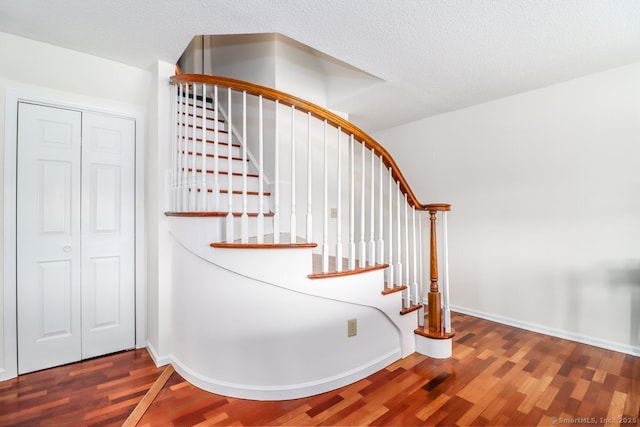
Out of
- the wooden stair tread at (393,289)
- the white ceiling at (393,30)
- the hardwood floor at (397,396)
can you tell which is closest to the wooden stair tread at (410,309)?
the wooden stair tread at (393,289)

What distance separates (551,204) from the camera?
2.75 m

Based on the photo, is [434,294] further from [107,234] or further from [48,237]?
[48,237]

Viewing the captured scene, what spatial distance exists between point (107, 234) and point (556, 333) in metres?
3.93

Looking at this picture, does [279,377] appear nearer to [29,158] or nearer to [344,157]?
[29,158]

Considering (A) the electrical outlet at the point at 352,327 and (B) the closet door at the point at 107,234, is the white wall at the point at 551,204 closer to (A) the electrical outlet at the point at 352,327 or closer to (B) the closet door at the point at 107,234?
(A) the electrical outlet at the point at 352,327

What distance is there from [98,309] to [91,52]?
1.92m

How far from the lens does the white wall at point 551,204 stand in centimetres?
241

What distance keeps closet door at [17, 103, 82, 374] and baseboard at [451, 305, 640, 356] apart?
12.0ft

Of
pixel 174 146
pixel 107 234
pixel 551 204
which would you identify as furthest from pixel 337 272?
pixel 551 204

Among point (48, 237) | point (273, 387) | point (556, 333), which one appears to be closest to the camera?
point (273, 387)

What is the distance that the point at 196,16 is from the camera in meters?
1.79

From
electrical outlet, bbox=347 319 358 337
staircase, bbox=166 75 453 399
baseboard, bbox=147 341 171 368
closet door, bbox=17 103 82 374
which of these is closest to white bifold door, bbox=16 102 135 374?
closet door, bbox=17 103 82 374

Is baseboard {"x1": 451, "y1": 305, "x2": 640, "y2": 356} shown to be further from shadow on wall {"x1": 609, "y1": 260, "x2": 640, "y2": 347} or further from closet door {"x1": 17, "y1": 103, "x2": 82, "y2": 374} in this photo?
closet door {"x1": 17, "y1": 103, "x2": 82, "y2": 374}

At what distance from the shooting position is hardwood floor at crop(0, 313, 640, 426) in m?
1.63
